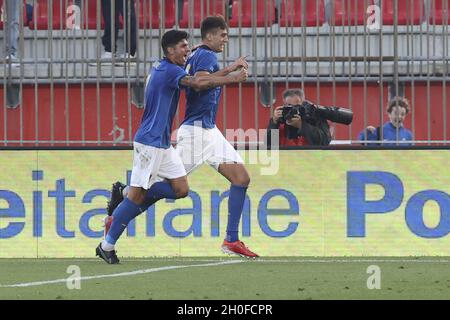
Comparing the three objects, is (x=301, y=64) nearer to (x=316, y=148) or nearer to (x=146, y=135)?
(x=316, y=148)

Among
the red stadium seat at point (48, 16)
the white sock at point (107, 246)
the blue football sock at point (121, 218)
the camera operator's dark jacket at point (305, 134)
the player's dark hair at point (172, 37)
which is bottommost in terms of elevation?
the white sock at point (107, 246)

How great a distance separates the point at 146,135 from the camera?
1162 centimetres

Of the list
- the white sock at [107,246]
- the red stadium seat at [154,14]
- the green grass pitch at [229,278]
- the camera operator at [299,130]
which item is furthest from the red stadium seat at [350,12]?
the white sock at [107,246]

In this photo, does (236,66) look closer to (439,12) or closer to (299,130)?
(299,130)

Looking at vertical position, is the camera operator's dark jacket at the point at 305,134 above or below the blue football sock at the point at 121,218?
above

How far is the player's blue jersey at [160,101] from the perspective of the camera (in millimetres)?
11555

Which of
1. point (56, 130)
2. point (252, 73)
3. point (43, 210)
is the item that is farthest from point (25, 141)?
point (252, 73)

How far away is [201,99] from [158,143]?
26.9 inches

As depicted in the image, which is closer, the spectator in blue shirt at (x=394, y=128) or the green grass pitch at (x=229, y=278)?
the green grass pitch at (x=229, y=278)

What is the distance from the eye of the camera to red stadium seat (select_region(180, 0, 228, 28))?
15.1 m

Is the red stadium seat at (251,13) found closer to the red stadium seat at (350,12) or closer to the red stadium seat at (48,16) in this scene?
the red stadium seat at (350,12)

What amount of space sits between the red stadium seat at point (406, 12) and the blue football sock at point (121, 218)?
421 centimetres

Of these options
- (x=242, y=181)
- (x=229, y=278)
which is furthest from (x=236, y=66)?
(x=229, y=278)

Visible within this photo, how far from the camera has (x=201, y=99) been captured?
12.1m
